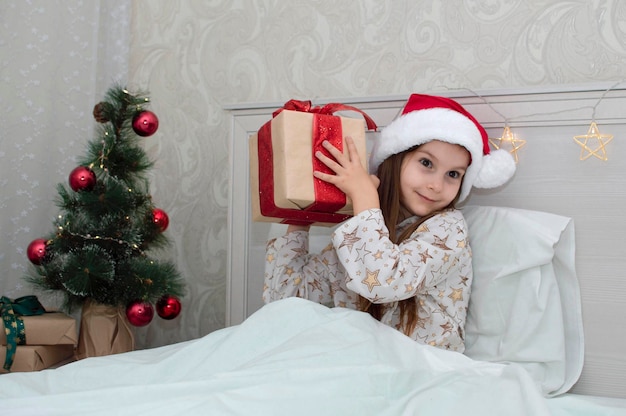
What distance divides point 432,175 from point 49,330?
93 centimetres

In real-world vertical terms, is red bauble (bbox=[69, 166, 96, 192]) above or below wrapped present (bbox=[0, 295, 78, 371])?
above

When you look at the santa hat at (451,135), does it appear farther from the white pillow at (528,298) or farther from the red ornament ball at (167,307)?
the red ornament ball at (167,307)

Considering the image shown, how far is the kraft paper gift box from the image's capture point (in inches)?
55.4

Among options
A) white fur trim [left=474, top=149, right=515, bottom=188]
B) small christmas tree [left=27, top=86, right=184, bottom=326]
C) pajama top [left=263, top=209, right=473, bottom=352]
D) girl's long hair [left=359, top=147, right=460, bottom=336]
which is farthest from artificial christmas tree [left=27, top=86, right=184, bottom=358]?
white fur trim [left=474, top=149, right=515, bottom=188]

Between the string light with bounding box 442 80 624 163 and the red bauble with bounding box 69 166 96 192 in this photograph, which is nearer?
the string light with bounding box 442 80 624 163

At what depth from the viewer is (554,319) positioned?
3.95ft

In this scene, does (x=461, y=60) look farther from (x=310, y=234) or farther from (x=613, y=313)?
(x=613, y=313)

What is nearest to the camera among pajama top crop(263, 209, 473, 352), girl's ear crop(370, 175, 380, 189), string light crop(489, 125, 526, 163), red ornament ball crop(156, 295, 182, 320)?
pajama top crop(263, 209, 473, 352)

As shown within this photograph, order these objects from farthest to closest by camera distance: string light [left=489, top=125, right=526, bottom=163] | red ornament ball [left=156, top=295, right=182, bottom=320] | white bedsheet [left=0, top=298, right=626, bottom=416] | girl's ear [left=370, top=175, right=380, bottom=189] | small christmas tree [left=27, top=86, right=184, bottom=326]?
red ornament ball [left=156, top=295, right=182, bottom=320], small christmas tree [left=27, top=86, right=184, bottom=326], string light [left=489, top=125, right=526, bottom=163], girl's ear [left=370, top=175, right=380, bottom=189], white bedsheet [left=0, top=298, right=626, bottom=416]

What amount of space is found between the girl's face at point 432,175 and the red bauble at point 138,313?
2.30 feet

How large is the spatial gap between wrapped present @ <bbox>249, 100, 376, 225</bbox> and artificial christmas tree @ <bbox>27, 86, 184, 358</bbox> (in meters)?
0.47

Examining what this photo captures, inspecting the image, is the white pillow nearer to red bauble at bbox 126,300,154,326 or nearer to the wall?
the wall

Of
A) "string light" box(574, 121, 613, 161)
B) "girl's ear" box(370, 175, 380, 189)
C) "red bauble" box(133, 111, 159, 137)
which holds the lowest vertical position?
"girl's ear" box(370, 175, 380, 189)

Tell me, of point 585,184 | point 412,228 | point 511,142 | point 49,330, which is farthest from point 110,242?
point 585,184
